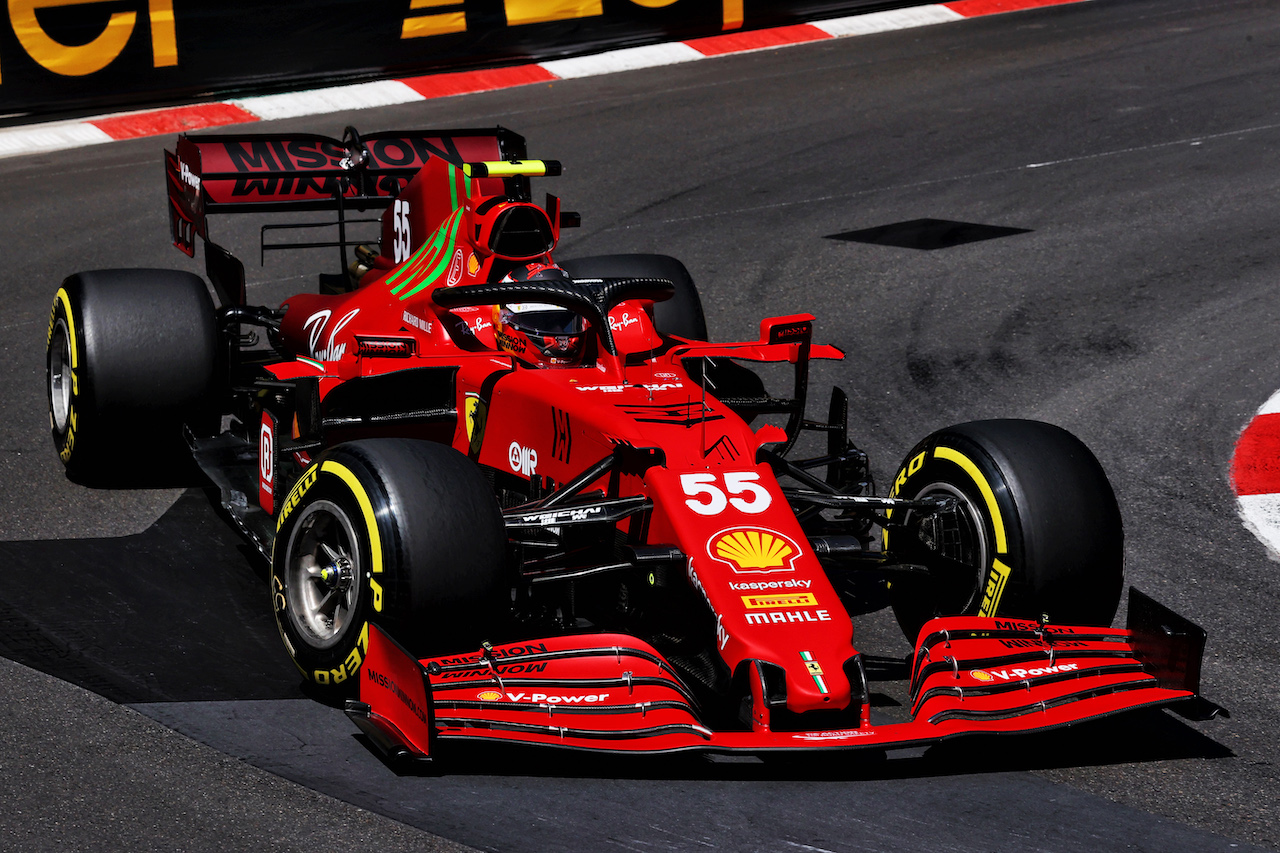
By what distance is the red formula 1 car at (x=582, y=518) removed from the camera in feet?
15.8

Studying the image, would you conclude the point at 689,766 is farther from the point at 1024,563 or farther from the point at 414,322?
the point at 414,322

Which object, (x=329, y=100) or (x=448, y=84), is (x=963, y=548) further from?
(x=448, y=84)

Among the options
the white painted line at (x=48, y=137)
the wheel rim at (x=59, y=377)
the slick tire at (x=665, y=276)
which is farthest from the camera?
the white painted line at (x=48, y=137)

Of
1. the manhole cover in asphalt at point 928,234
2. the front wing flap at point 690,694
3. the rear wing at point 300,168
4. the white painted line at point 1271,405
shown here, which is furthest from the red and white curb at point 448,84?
the front wing flap at point 690,694

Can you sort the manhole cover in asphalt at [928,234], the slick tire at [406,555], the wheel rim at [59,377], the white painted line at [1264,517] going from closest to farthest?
the slick tire at [406,555]
the white painted line at [1264,517]
the wheel rim at [59,377]
the manhole cover in asphalt at [928,234]

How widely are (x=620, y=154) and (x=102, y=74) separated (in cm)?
494

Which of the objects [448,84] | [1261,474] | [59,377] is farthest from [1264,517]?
[448,84]

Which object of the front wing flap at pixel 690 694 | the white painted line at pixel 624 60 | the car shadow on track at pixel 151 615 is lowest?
the car shadow on track at pixel 151 615

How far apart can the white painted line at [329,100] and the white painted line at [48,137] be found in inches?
56.2

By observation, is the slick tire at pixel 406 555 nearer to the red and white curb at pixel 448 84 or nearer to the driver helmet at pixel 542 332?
the driver helmet at pixel 542 332

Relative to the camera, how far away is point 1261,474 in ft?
25.1

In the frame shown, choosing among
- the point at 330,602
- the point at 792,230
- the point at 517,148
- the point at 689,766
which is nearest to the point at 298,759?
the point at 330,602

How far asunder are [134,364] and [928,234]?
6420 millimetres

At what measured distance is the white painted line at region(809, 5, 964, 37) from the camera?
→ 18.2m
